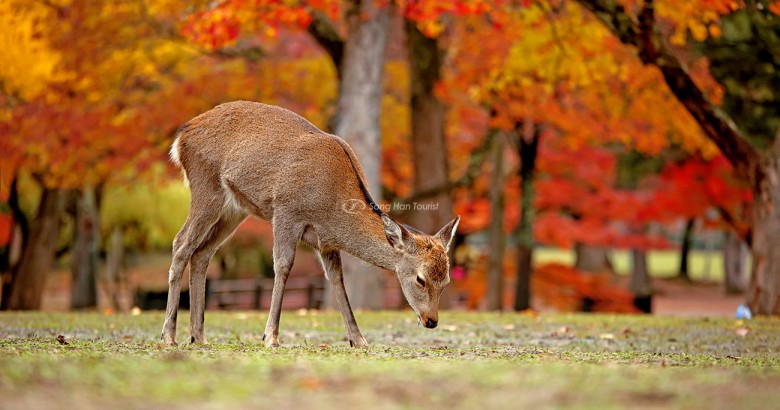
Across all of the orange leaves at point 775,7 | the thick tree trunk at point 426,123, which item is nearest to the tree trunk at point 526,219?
the thick tree trunk at point 426,123

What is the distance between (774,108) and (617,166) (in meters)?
9.37

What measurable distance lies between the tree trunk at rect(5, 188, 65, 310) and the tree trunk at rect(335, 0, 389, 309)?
6.63m

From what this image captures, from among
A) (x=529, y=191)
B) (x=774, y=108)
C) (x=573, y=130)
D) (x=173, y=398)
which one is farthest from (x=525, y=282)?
(x=173, y=398)

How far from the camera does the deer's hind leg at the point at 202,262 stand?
29.2ft

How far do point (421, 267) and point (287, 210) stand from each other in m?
1.18

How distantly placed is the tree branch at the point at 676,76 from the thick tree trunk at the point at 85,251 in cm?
1613

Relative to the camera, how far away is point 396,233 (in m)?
8.52

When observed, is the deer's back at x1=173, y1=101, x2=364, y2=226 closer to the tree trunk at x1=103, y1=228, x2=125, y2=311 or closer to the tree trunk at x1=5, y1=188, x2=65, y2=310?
the tree trunk at x1=5, y1=188, x2=65, y2=310

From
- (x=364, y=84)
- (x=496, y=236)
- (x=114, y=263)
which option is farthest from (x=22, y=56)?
(x=114, y=263)

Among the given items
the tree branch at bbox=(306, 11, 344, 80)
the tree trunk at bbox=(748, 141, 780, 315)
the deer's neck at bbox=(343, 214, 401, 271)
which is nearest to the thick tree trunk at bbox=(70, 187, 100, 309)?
the tree branch at bbox=(306, 11, 344, 80)

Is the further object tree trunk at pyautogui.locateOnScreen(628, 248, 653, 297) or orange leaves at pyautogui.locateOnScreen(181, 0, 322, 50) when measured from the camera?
tree trunk at pyautogui.locateOnScreen(628, 248, 653, 297)

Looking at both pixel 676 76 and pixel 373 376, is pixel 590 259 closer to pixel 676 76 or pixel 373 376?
pixel 676 76

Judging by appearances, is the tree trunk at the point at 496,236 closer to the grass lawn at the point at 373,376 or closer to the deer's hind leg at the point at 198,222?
the grass lawn at the point at 373,376

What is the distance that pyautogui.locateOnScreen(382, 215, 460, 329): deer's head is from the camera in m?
8.38
